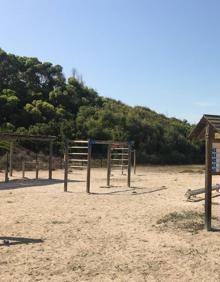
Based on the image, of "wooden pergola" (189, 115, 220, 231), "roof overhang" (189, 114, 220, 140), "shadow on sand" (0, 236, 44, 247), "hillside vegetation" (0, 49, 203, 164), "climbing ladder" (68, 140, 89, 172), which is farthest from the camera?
"hillside vegetation" (0, 49, 203, 164)

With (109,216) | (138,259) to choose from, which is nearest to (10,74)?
(109,216)

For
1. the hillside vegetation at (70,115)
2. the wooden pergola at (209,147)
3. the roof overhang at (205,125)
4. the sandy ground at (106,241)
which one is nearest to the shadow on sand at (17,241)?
the sandy ground at (106,241)

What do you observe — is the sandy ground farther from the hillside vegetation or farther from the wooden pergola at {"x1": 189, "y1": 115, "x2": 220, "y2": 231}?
the hillside vegetation

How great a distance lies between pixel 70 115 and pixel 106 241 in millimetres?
43730

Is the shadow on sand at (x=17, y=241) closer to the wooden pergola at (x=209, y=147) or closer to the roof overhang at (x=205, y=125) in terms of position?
the wooden pergola at (x=209, y=147)

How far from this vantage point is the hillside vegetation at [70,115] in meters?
47.2

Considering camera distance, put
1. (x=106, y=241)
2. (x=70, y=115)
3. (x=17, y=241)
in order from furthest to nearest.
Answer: (x=70, y=115)
(x=106, y=241)
(x=17, y=241)

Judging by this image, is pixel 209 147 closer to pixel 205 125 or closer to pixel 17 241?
pixel 205 125

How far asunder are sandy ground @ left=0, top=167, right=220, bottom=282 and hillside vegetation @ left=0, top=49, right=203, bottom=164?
104ft

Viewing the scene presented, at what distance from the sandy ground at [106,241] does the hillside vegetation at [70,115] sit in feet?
104

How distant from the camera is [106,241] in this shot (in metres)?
8.05

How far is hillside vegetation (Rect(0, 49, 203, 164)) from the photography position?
1860 inches

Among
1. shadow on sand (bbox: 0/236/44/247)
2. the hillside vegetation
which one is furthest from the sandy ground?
the hillside vegetation

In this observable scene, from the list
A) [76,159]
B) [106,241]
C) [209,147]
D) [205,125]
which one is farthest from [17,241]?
[76,159]
